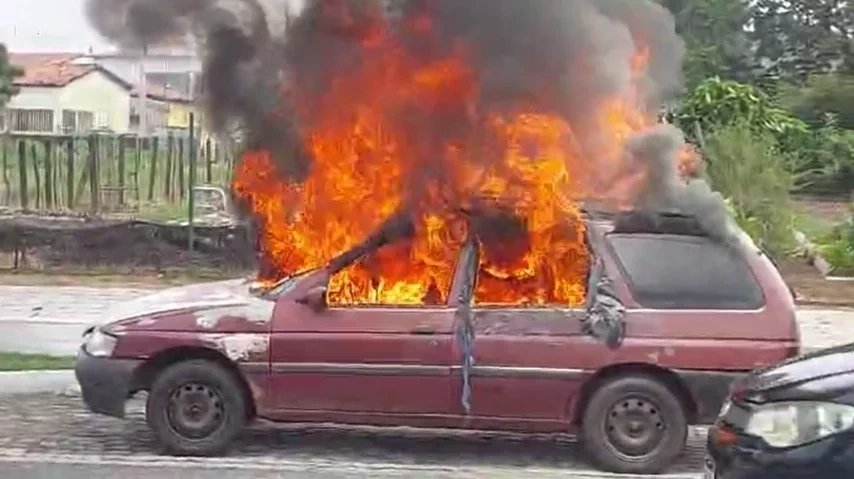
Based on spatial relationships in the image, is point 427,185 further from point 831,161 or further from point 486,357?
point 831,161

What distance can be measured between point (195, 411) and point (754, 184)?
11.5 meters

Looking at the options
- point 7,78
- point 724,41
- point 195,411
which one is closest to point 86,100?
point 7,78

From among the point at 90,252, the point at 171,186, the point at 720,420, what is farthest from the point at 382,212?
the point at 171,186

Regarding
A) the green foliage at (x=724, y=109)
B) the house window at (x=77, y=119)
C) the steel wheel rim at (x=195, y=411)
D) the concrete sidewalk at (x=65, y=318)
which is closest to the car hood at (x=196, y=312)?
the steel wheel rim at (x=195, y=411)

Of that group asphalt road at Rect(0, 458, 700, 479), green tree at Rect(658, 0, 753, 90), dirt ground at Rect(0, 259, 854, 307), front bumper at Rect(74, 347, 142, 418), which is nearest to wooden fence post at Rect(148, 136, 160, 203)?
dirt ground at Rect(0, 259, 854, 307)

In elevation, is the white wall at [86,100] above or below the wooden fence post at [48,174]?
above

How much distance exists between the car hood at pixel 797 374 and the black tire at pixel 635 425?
2186 mm

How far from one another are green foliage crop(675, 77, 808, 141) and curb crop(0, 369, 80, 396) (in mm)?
11311

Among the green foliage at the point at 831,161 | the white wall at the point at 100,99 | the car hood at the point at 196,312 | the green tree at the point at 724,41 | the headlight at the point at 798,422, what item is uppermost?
the green tree at the point at 724,41

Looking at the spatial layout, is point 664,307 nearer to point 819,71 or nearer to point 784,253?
point 784,253

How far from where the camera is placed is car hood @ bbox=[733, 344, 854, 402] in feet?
16.7

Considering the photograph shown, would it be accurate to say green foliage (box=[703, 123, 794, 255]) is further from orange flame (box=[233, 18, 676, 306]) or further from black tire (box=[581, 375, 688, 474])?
black tire (box=[581, 375, 688, 474])

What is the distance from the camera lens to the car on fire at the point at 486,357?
773 cm

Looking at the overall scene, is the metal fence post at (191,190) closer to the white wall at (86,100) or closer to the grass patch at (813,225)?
the white wall at (86,100)
